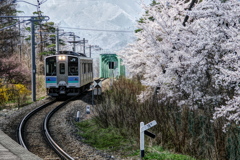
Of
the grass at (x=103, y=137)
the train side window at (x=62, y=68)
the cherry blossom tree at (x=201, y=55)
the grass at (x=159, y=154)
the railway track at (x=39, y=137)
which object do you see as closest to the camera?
the grass at (x=159, y=154)

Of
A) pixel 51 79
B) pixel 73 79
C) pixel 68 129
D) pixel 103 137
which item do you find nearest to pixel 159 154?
pixel 103 137

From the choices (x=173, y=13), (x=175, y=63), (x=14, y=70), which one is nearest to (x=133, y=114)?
(x=175, y=63)

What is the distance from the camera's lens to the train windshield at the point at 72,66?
63.6 ft

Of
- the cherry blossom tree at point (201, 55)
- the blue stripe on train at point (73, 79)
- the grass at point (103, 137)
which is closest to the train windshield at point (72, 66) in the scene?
the blue stripe on train at point (73, 79)

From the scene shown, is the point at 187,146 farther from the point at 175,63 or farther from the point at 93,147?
the point at 175,63

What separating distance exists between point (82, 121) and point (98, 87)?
3435mm

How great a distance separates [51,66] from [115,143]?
11.6 meters

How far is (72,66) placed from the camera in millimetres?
19484

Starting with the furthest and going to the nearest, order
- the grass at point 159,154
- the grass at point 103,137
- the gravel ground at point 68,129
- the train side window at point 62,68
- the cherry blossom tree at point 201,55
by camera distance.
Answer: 1. the train side window at point 62,68
2. the cherry blossom tree at point 201,55
3. the grass at point 103,137
4. the gravel ground at point 68,129
5. the grass at point 159,154

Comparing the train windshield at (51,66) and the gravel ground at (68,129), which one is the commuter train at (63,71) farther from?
the gravel ground at (68,129)

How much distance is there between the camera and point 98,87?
1588cm

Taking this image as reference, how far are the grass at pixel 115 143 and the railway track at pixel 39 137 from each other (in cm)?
109

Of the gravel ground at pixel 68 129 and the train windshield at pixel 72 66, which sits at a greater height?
the train windshield at pixel 72 66

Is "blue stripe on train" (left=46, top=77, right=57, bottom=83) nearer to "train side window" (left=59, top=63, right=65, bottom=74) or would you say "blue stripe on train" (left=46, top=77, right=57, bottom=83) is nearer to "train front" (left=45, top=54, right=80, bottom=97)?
"train front" (left=45, top=54, right=80, bottom=97)
